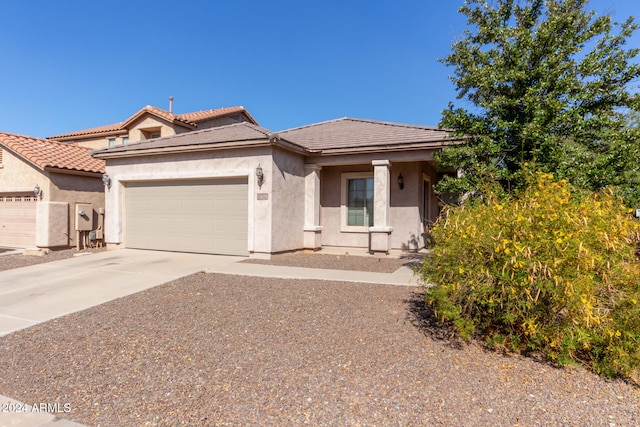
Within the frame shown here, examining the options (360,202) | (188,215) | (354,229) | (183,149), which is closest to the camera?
(183,149)

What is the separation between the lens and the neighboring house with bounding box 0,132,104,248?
41.9 ft

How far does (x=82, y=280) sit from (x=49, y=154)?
8.73 m

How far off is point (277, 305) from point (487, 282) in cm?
324

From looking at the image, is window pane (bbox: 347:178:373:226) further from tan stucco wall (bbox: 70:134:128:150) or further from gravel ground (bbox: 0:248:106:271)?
tan stucco wall (bbox: 70:134:128:150)

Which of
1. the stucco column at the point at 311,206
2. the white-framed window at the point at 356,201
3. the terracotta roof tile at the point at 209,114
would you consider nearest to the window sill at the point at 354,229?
the white-framed window at the point at 356,201

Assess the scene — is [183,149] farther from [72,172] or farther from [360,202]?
[360,202]

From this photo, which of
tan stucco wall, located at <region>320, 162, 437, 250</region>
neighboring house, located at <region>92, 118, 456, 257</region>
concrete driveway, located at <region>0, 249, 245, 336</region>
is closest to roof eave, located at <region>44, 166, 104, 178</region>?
neighboring house, located at <region>92, 118, 456, 257</region>

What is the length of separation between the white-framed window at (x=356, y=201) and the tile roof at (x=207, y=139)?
3.41 metres

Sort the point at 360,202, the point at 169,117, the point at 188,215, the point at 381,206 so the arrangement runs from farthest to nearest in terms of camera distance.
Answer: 1. the point at 169,117
2. the point at 360,202
3. the point at 188,215
4. the point at 381,206

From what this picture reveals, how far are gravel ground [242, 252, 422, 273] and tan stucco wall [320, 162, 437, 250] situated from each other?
925mm

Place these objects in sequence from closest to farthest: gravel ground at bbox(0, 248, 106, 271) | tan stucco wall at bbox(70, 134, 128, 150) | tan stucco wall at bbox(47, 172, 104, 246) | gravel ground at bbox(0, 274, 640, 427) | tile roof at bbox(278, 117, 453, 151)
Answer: gravel ground at bbox(0, 274, 640, 427) < gravel ground at bbox(0, 248, 106, 271) < tile roof at bbox(278, 117, 453, 151) < tan stucco wall at bbox(47, 172, 104, 246) < tan stucco wall at bbox(70, 134, 128, 150)

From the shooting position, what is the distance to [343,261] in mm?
10375

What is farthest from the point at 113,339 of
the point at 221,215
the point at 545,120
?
the point at 545,120

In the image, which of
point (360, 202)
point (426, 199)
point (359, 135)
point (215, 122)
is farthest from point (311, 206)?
point (215, 122)
